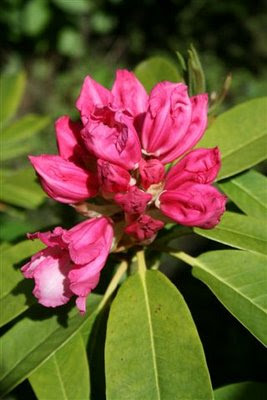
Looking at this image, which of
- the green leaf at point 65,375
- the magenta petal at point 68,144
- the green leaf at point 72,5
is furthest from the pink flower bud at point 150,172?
the green leaf at point 72,5

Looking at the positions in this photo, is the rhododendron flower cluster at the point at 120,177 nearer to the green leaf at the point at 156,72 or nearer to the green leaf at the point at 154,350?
the green leaf at the point at 154,350

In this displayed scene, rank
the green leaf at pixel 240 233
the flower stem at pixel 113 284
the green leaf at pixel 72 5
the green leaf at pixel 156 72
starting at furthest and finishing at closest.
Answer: the green leaf at pixel 72 5, the green leaf at pixel 156 72, the flower stem at pixel 113 284, the green leaf at pixel 240 233

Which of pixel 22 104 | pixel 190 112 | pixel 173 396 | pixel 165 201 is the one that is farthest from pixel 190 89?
pixel 22 104

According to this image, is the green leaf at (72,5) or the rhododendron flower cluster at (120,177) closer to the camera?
the rhododendron flower cluster at (120,177)

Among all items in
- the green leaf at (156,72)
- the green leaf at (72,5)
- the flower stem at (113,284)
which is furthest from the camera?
the green leaf at (72,5)

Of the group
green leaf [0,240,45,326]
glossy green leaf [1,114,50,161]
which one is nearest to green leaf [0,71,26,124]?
glossy green leaf [1,114,50,161]

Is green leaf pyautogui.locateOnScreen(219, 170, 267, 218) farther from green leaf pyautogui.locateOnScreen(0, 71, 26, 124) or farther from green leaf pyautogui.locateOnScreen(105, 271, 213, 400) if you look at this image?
green leaf pyautogui.locateOnScreen(0, 71, 26, 124)
